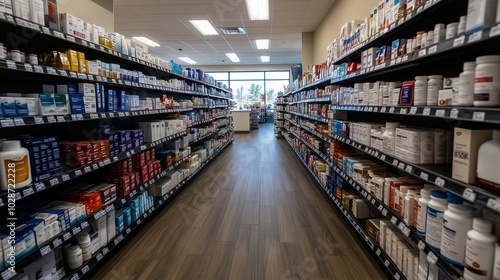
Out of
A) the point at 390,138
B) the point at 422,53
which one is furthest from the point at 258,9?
the point at 422,53

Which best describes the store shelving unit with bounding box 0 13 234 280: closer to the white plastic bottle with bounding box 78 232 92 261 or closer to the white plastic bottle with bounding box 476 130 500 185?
the white plastic bottle with bounding box 78 232 92 261

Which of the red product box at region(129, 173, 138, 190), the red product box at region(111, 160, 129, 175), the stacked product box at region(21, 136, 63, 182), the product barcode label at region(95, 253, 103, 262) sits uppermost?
the stacked product box at region(21, 136, 63, 182)

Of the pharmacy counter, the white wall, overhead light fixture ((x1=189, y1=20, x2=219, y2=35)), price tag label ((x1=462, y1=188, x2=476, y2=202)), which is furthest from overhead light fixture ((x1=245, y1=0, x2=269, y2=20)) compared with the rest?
the pharmacy counter

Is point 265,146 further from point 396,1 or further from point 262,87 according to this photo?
point 262,87

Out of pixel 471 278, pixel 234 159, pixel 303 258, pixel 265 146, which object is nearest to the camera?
pixel 471 278

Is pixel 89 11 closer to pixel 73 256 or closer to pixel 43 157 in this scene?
pixel 43 157

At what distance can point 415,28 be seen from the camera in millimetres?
2414

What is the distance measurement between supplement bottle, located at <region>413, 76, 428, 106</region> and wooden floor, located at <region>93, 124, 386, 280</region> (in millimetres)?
1579

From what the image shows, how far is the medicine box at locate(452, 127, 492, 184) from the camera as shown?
1.40 m

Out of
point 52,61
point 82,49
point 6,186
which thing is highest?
point 82,49

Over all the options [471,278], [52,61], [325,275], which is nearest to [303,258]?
[325,275]

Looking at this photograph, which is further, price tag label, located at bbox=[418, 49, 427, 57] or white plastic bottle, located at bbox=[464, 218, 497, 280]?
price tag label, located at bbox=[418, 49, 427, 57]

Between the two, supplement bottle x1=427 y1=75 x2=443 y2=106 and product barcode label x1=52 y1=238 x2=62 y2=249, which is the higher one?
supplement bottle x1=427 y1=75 x2=443 y2=106

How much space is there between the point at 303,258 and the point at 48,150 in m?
2.44
